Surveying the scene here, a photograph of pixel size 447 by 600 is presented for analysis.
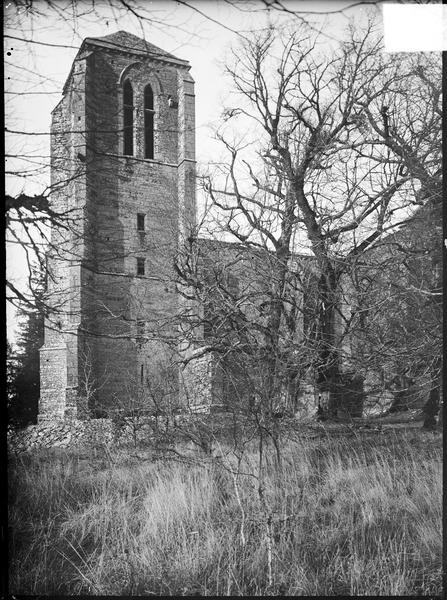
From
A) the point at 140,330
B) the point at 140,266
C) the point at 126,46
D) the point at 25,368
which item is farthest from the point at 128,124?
the point at 25,368

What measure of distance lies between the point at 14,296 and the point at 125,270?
0.66 metres

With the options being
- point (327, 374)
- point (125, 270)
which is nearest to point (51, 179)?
point (125, 270)

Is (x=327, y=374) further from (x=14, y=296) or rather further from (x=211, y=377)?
(x=14, y=296)

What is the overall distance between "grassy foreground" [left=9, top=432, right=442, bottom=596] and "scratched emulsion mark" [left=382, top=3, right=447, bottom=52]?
2.12m

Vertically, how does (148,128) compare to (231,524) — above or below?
above

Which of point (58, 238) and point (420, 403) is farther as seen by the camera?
point (420, 403)

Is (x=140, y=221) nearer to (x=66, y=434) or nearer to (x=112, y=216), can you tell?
(x=112, y=216)

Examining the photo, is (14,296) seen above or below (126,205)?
below

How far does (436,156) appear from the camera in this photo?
11.6ft

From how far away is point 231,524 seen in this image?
10.8ft

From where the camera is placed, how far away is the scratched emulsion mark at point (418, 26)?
308cm

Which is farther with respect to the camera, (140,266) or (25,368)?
(140,266)

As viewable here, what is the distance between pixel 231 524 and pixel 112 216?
182 centimetres

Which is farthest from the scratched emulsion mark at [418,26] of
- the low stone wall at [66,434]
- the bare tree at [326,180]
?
the low stone wall at [66,434]
